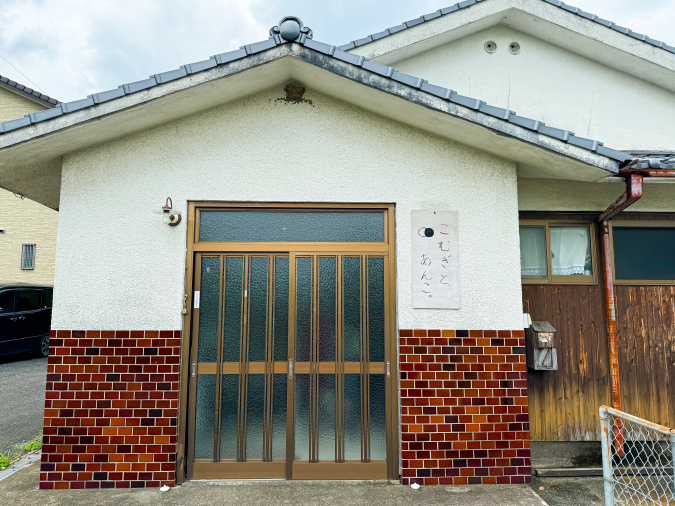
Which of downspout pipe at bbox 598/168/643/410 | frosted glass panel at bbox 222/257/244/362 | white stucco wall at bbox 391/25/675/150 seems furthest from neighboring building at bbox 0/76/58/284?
downspout pipe at bbox 598/168/643/410

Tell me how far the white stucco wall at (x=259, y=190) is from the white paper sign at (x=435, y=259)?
0.08m

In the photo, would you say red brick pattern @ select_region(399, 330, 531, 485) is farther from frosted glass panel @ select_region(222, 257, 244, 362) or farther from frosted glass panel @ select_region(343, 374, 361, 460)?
frosted glass panel @ select_region(222, 257, 244, 362)

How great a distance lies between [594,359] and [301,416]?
3.29 metres

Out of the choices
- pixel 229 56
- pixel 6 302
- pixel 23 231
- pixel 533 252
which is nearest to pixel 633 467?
pixel 533 252

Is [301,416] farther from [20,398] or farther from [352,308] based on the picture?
[20,398]

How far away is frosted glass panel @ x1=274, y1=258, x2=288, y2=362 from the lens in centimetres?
434

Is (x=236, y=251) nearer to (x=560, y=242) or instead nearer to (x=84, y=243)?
(x=84, y=243)

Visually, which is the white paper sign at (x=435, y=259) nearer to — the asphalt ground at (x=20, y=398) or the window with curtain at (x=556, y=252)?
the window with curtain at (x=556, y=252)

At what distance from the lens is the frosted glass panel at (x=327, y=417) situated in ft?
14.0

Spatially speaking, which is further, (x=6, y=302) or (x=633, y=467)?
(x=6, y=302)

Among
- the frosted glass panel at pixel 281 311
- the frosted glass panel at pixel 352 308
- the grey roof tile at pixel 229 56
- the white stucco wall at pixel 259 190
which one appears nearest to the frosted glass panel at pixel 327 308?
the frosted glass panel at pixel 352 308

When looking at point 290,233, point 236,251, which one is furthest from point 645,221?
point 236,251

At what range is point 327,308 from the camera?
4402 mm

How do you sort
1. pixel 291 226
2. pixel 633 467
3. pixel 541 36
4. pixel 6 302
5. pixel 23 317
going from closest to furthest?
pixel 291 226, pixel 633 467, pixel 541 36, pixel 6 302, pixel 23 317
